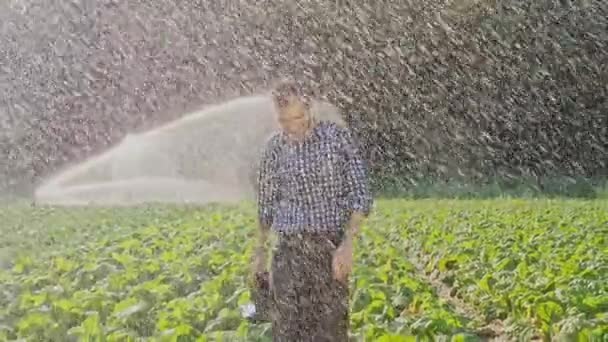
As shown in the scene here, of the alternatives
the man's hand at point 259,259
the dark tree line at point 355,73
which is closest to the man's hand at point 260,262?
the man's hand at point 259,259

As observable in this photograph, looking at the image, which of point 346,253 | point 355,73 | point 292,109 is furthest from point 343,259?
point 355,73

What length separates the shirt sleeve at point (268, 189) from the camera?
290cm

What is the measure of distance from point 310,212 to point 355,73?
654 inches

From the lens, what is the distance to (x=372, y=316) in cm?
390

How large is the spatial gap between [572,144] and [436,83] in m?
3.53

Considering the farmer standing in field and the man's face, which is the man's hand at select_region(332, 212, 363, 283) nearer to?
the farmer standing in field

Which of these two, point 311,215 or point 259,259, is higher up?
point 311,215

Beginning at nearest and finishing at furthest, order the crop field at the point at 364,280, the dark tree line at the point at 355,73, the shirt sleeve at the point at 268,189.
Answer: the shirt sleeve at the point at 268,189
the crop field at the point at 364,280
the dark tree line at the point at 355,73

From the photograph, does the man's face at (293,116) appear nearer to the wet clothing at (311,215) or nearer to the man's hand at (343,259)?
the wet clothing at (311,215)

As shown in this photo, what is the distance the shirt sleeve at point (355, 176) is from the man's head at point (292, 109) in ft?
0.32

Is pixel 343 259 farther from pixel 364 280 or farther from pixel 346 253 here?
pixel 364 280

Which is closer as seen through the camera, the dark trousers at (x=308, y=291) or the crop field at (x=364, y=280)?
the dark trousers at (x=308, y=291)

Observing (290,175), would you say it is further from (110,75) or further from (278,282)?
(110,75)

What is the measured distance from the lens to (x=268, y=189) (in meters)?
2.91
